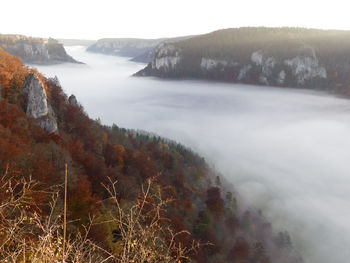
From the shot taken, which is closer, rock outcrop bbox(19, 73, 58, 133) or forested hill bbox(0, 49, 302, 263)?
forested hill bbox(0, 49, 302, 263)

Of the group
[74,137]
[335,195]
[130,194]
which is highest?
[74,137]

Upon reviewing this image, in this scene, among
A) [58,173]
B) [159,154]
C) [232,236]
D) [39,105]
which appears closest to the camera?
[58,173]

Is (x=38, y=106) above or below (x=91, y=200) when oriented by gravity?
above

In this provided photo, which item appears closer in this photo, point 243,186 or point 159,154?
point 159,154

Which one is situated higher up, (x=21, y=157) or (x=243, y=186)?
(x=21, y=157)

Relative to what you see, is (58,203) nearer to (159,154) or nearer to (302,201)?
(159,154)

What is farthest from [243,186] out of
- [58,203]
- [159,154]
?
[58,203]

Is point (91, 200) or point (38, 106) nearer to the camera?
point (91, 200)

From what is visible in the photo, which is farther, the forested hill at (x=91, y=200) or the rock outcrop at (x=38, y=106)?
the rock outcrop at (x=38, y=106)
